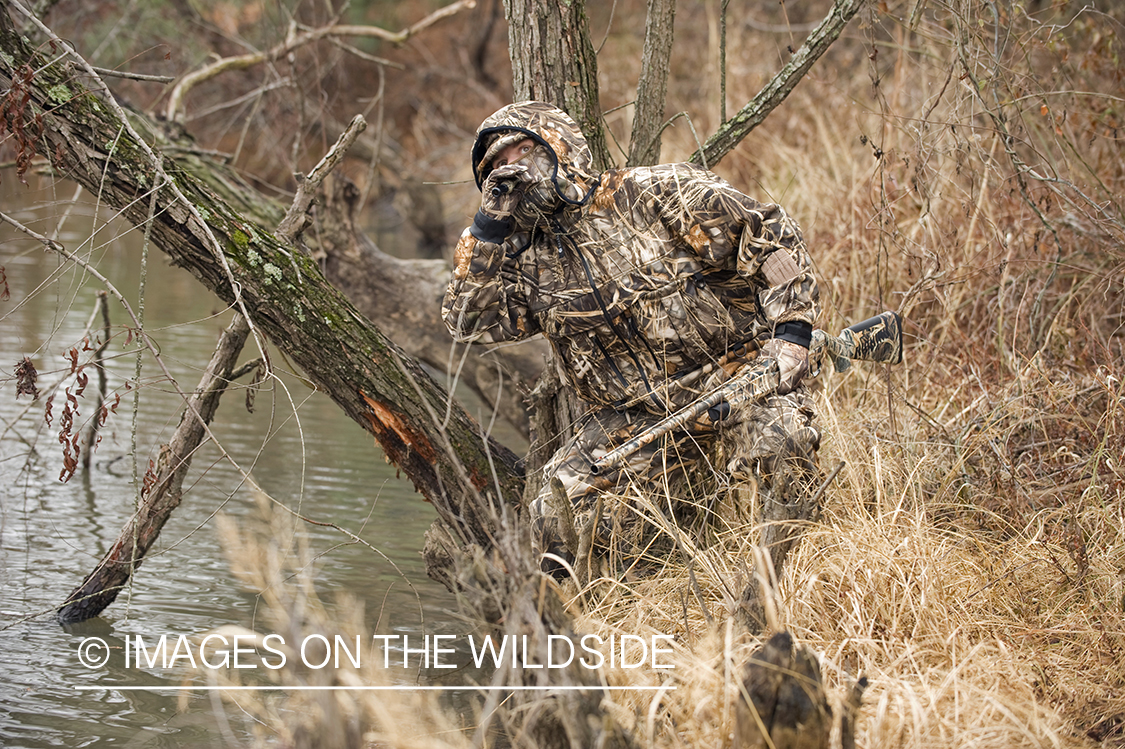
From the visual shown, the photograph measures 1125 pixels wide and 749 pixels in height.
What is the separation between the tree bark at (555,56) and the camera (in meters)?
3.87

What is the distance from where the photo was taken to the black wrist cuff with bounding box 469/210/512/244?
3.61 metres

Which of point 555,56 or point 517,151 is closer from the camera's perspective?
point 517,151

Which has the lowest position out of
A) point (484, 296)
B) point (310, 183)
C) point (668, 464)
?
point (668, 464)

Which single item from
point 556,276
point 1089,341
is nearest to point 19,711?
point 556,276

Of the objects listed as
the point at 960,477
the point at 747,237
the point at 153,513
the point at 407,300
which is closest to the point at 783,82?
the point at 747,237

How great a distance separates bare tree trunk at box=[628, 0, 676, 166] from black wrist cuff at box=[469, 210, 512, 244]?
0.88 m

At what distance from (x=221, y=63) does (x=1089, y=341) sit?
5.02 meters

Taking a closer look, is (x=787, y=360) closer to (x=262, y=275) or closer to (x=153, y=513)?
(x=262, y=275)

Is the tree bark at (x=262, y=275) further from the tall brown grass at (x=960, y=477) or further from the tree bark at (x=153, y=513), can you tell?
the tall brown grass at (x=960, y=477)

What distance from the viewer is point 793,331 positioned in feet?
11.1

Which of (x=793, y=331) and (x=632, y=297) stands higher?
(x=632, y=297)

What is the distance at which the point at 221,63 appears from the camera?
6043 mm
